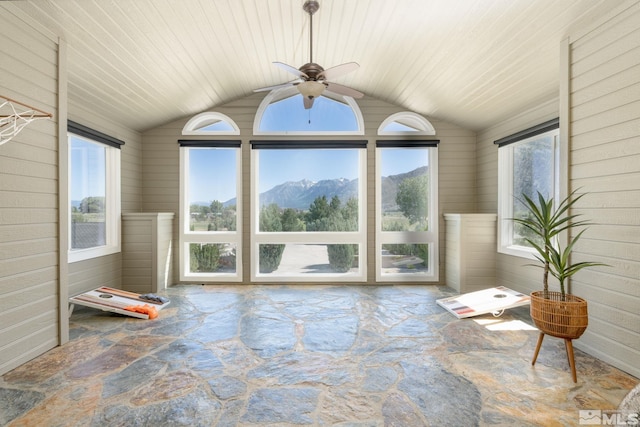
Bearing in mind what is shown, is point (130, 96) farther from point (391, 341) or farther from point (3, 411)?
point (391, 341)

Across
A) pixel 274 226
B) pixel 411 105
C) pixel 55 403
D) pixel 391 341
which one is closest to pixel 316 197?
pixel 274 226

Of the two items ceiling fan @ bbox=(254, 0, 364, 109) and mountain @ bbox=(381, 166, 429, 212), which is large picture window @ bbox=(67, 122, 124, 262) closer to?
ceiling fan @ bbox=(254, 0, 364, 109)

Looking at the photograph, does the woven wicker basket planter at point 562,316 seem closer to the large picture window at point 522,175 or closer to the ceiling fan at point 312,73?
the large picture window at point 522,175

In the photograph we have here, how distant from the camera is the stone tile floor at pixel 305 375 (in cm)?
192

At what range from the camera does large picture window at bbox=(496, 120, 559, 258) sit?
3.84 m

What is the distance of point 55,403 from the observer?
6.66 feet

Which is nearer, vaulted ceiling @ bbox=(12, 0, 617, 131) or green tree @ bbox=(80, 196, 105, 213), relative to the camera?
vaulted ceiling @ bbox=(12, 0, 617, 131)

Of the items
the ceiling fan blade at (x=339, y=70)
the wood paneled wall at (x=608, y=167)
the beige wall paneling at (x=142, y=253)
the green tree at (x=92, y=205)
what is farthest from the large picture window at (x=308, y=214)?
the wood paneled wall at (x=608, y=167)

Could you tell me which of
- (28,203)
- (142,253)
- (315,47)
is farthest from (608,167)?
(142,253)

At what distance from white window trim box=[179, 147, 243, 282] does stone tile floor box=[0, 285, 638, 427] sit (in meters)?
1.52

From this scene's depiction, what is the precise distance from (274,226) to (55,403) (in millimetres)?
3602

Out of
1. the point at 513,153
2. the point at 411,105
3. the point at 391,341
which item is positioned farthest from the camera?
the point at 411,105

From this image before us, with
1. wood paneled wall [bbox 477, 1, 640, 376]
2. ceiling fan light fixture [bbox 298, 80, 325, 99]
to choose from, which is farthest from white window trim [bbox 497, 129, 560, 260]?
ceiling fan light fixture [bbox 298, 80, 325, 99]

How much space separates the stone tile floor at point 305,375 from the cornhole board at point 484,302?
120 millimetres
